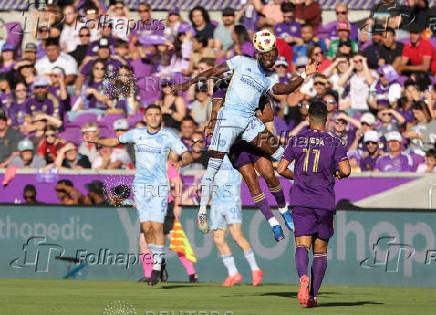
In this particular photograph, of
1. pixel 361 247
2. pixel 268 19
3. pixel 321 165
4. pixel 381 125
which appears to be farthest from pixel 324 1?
pixel 321 165

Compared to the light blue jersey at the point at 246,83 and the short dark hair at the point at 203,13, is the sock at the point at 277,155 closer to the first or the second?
the light blue jersey at the point at 246,83

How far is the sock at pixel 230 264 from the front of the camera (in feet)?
61.9

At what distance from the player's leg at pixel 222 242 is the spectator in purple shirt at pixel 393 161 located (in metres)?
3.38

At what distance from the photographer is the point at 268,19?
2381 centimetres

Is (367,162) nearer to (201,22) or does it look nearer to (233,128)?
(201,22)

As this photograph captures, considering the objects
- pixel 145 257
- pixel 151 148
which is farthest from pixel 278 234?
pixel 145 257

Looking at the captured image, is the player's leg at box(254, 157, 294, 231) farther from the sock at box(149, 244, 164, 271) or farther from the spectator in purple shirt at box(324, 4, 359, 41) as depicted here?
the spectator in purple shirt at box(324, 4, 359, 41)

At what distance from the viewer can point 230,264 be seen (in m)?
18.9

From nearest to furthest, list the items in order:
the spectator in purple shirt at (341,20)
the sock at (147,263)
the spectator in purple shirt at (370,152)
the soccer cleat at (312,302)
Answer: the soccer cleat at (312,302) < the sock at (147,263) < the spectator in purple shirt at (370,152) < the spectator in purple shirt at (341,20)

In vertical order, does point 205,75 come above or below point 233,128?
above

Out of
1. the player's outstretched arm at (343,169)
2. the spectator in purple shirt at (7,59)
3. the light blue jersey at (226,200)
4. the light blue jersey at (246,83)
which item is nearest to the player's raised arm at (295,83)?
the light blue jersey at (246,83)

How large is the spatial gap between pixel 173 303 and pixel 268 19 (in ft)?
33.9

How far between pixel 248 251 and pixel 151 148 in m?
2.43

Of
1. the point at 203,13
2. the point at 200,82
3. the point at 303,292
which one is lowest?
the point at 303,292
